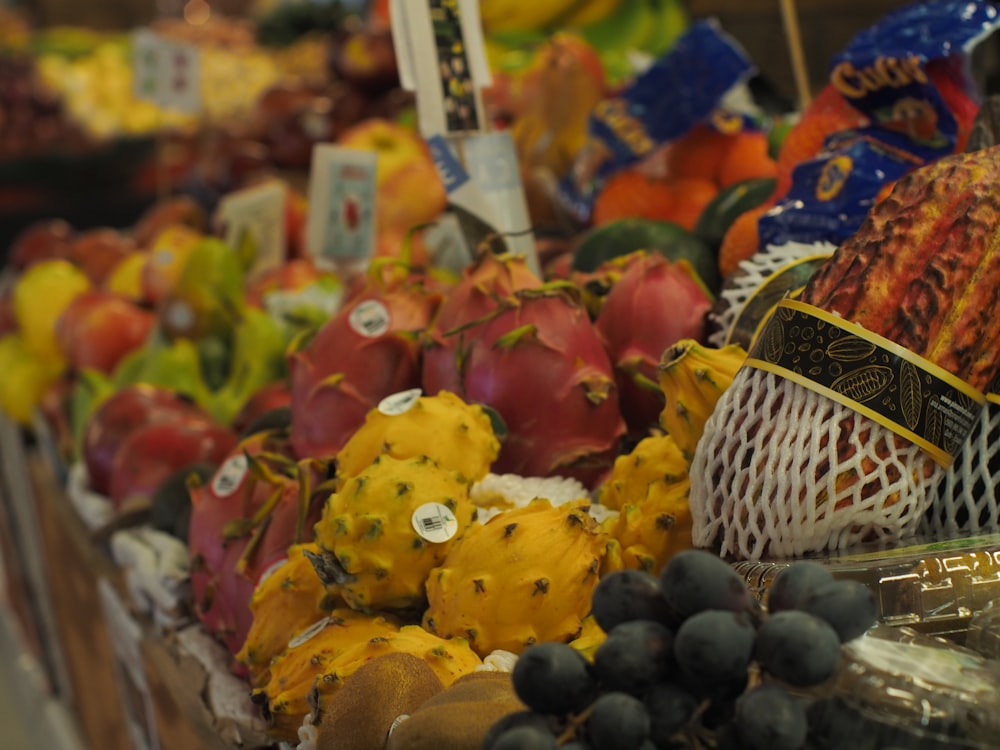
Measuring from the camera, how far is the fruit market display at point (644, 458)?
745 millimetres

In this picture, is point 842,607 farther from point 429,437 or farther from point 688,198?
point 688,198

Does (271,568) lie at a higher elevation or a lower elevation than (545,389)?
lower

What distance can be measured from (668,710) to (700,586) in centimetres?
8

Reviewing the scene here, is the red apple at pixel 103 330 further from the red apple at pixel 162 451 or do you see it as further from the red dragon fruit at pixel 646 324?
the red dragon fruit at pixel 646 324

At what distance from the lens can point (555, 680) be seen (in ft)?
2.30

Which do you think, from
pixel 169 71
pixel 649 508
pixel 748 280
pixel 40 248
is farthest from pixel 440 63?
pixel 40 248

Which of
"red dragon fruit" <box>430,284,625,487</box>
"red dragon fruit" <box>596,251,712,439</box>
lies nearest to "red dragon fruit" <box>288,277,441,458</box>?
"red dragon fruit" <box>430,284,625,487</box>

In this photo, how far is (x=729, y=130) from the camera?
83.1 inches

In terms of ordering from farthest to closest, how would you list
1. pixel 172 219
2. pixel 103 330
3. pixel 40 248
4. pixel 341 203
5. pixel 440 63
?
pixel 40 248
pixel 172 219
pixel 103 330
pixel 341 203
pixel 440 63

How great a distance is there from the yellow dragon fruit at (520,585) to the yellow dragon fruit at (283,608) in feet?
0.64

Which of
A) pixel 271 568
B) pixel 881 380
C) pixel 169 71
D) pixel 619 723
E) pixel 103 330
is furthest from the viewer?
pixel 169 71

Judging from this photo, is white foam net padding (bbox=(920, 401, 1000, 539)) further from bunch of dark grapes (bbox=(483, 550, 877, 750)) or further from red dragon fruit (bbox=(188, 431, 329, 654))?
red dragon fruit (bbox=(188, 431, 329, 654))

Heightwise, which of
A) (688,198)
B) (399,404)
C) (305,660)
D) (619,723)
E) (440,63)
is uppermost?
(440,63)

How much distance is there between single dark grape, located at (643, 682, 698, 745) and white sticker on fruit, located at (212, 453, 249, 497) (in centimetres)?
94
